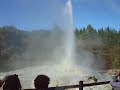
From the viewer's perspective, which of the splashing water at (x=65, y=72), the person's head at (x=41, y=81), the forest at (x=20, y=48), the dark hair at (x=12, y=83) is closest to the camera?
the person's head at (x=41, y=81)

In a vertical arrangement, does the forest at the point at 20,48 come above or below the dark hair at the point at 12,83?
above

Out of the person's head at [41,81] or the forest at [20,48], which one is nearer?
the person's head at [41,81]

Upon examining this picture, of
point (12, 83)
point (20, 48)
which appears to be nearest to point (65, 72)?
point (12, 83)

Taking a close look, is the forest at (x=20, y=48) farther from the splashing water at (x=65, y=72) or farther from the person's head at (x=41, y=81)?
the person's head at (x=41, y=81)

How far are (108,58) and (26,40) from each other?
19.6 metres

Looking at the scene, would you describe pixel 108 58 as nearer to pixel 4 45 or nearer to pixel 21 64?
pixel 21 64

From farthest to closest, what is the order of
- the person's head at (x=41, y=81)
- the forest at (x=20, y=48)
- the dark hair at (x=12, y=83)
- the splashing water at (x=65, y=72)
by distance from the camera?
the forest at (x=20, y=48), the splashing water at (x=65, y=72), the dark hair at (x=12, y=83), the person's head at (x=41, y=81)

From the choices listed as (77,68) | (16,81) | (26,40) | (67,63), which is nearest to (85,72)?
(77,68)

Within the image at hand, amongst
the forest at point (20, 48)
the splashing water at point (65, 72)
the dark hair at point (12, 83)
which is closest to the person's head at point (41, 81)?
the dark hair at point (12, 83)

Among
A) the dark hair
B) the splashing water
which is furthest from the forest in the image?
the dark hair

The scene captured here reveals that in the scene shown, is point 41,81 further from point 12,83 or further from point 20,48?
point 20,48

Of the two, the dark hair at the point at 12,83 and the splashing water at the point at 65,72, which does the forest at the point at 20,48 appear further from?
the dark hair at the point at 12,83

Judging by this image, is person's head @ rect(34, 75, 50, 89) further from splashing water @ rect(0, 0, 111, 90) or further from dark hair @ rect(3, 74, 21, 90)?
splashing water @ rect(0, 0, 111, 90)

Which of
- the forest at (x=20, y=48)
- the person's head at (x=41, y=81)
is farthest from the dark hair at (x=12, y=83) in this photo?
the forest at (x=20, y=48)
